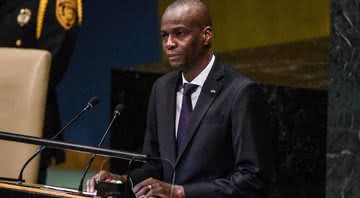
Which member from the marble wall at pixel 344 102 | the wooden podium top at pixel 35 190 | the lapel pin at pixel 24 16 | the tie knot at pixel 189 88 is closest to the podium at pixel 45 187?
the wooden podium top at pixel 35 190

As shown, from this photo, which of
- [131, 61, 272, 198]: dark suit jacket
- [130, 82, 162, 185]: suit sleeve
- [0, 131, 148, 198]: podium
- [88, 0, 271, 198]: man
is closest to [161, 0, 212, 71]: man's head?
[88, 0, 271, 198]: man

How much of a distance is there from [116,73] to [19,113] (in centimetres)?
181

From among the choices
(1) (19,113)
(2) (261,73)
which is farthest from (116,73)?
(1) (19,113)

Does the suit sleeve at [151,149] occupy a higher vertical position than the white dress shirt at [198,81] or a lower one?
lower

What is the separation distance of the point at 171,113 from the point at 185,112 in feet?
0.19

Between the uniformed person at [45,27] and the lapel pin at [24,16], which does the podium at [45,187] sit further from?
the lapel pin at [24,16]

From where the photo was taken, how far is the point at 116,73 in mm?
6066

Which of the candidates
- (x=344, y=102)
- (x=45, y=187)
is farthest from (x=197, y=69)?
(x=344, y=102)

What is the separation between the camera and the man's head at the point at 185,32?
11.6 feet

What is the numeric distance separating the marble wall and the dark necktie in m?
1.02

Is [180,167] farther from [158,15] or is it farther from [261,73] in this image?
[158,15]

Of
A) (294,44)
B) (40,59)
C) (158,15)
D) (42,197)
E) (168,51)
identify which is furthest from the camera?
(294,44)

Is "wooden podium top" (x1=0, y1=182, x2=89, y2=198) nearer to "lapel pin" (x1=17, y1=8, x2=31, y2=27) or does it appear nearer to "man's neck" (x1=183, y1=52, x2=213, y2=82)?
"man's neck" (x1=183, y1=52, x2=213, y2=82)

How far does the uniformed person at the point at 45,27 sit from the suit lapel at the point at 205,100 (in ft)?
6.35
